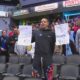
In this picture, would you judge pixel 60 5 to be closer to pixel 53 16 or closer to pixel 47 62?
pixel 53 16

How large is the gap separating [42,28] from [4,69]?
265cm

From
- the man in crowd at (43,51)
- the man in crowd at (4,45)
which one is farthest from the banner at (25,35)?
the man in crowd at (4,45)

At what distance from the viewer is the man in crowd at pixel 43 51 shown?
23.3 ft

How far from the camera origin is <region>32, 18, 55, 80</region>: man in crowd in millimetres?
7102

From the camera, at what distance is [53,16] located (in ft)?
53.7

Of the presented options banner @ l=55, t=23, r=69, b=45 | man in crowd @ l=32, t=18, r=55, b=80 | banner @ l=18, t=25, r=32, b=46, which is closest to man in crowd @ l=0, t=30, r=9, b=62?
banner @ l=18, t=25, r=32, b=46

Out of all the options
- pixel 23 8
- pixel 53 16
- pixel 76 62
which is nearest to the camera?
pixel 76 62

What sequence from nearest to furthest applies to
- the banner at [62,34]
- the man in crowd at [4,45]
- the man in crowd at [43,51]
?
1. the man in crowd at [43,51]
2. the banner at [62,34]
3. the man in crowd at [4,45]

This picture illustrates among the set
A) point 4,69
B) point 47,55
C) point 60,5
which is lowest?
point 4,69

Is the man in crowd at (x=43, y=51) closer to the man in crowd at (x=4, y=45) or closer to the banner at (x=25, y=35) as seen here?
the banner at (x=25, y=35)

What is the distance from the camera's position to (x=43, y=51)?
7.11 metres

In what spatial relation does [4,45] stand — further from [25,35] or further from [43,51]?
[43,51]

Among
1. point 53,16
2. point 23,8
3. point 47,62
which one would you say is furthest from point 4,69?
point 23,8

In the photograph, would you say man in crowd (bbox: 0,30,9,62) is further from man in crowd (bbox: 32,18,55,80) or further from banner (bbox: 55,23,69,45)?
man in crowd (bbox: 32,18,55,80)
